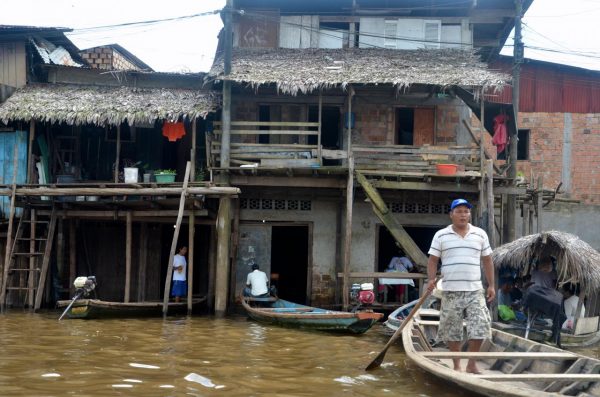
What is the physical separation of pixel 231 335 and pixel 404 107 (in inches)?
313

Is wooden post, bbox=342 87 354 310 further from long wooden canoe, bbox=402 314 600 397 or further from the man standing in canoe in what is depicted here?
the man standing in canoe

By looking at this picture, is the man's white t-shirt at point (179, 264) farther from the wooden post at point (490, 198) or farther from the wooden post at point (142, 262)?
the wooden post at point (490, 198)

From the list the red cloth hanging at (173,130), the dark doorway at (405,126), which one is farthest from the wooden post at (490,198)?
the red cloth hanging at (173,130)

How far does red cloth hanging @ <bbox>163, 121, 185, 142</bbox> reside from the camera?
1661cm

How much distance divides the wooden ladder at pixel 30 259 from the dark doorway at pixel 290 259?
6952mm

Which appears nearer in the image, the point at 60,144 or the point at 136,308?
the point at 136,308

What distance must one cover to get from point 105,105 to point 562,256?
10587 mm

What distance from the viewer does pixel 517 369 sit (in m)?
7.87

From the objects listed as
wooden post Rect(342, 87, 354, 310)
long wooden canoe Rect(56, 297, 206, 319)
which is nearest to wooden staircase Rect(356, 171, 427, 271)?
wooden post Rect(342, 87, 354, 310)

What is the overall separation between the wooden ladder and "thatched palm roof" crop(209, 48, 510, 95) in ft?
18.0

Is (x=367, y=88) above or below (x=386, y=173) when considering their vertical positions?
above

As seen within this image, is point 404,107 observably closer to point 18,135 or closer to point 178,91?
point 178,91

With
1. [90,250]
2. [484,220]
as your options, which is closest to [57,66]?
[90,250]

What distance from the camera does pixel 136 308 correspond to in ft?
47.4
